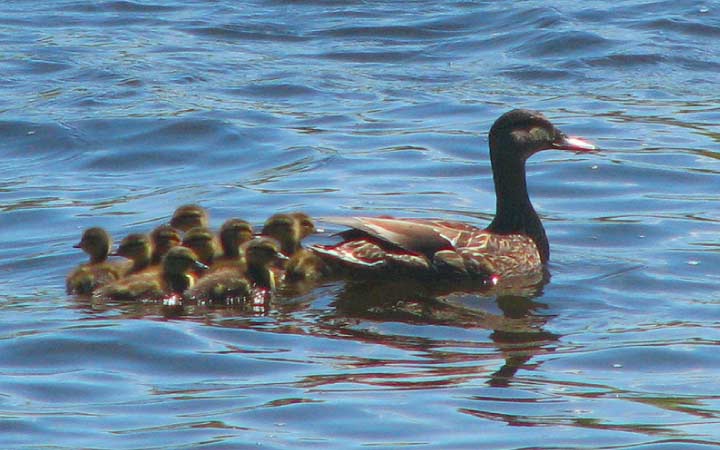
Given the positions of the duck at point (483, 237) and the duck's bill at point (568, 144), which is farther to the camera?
the duck's bill at point (568, 144)

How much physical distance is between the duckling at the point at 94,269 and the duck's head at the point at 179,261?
366 mm

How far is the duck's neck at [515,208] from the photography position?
10.4 meters

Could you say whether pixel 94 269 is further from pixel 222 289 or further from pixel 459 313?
pixel 459 313

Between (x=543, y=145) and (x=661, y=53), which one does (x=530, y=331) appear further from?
(x=661, y=53)

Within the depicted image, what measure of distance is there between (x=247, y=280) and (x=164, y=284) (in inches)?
16.8

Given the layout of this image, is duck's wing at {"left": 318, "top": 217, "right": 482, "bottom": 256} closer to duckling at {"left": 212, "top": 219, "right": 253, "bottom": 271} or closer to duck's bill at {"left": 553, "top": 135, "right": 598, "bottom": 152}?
duckling at {"left": 212, "top": 219, "right": 253, "bottom": 271}

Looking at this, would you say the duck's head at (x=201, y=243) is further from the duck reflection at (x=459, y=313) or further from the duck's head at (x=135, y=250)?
the duck reflection at (x=459, y=313)

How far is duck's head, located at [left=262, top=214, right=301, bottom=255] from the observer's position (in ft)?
32.1

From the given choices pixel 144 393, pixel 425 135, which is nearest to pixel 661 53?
pixel 425 135

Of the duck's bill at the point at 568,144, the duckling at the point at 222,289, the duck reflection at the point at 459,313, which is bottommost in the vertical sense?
the duck reflection at the point at 459,313

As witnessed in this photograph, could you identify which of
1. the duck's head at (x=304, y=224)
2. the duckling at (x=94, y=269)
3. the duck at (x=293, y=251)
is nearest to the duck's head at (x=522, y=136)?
the duck's head at (x=304, y=224)

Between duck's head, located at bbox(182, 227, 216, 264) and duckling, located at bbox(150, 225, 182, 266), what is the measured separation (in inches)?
3.4

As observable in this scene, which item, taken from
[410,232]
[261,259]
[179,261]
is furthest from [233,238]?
[410,232]

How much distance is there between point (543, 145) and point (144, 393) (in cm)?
398
